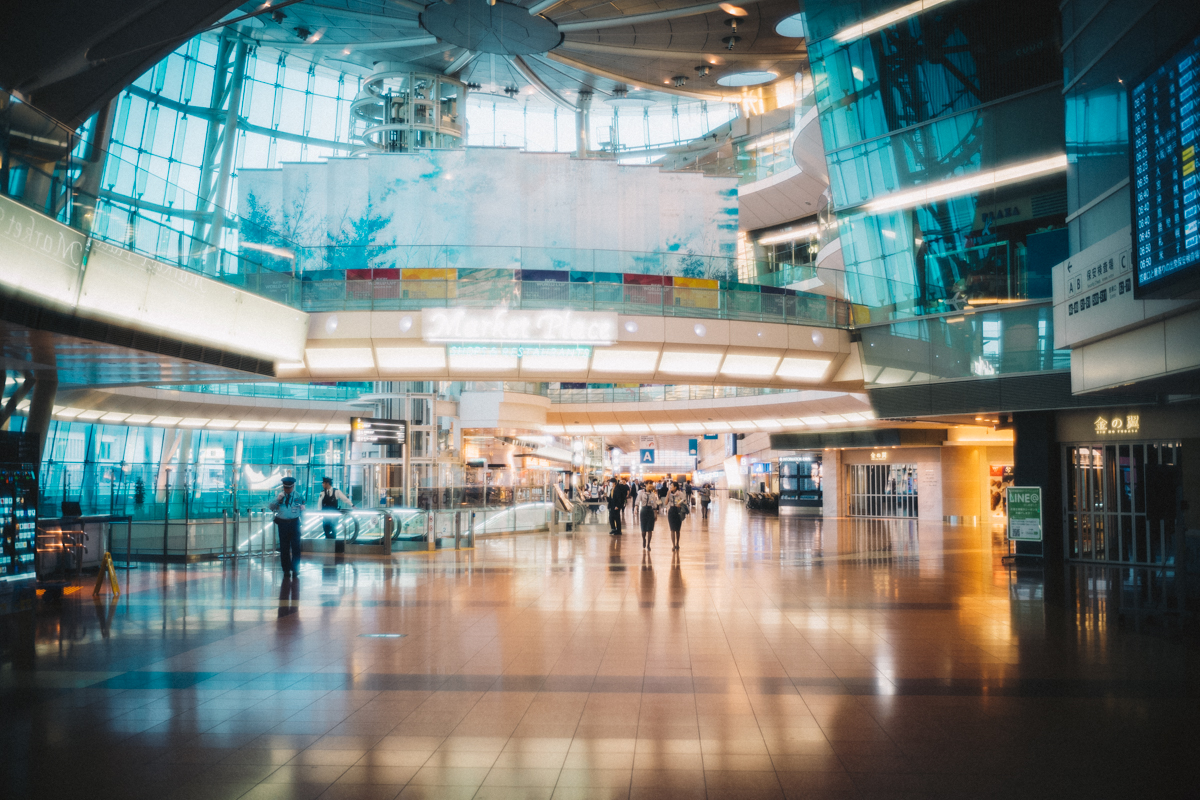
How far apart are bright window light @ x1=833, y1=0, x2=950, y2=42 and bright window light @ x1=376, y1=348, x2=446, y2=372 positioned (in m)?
13.4

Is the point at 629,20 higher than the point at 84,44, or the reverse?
the point at 629,20

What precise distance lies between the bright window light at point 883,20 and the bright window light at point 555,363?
11.1m

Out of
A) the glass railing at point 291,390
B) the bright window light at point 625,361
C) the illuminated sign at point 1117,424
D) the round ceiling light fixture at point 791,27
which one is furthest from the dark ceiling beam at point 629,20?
the illuminated sign at point 1117,424

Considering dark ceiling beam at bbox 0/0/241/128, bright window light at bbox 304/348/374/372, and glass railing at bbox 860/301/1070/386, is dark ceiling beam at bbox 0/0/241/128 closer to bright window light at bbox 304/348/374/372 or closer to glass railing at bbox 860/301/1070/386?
bright window light at bbox 304/348/374/372

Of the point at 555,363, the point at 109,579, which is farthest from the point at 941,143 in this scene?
the point at 109,579

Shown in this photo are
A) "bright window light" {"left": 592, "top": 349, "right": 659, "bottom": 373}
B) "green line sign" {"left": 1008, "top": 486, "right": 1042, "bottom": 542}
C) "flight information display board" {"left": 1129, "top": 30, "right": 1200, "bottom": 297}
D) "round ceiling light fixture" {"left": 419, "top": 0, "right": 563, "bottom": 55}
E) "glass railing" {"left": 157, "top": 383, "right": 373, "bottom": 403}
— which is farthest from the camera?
"round ceiling light fixture" {"left": 419, "top": 0, "right": 563, "bottom": 55}

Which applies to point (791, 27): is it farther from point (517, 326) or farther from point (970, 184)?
point (517, 326)

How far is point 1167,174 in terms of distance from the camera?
8172mm

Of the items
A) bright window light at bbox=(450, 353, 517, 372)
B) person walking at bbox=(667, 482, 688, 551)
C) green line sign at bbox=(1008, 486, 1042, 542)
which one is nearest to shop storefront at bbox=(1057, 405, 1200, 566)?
green line sign at bbox=(1008, 486, 1042, 542)

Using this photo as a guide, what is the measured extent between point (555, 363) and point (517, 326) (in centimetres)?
164

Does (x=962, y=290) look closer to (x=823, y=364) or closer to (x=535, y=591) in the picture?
(x=823, y=364)

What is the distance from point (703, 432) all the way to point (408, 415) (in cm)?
1843

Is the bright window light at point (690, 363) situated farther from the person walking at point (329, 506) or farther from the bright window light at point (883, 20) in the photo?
the bright window light at point (883, 20)

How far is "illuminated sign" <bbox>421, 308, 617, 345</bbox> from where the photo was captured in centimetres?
1989
